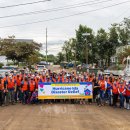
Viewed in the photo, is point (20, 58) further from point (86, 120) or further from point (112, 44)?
point (86, 120)

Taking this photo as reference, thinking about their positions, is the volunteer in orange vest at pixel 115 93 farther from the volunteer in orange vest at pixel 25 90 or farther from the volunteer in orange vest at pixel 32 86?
the volunteer in orange vest at pixel 25 90

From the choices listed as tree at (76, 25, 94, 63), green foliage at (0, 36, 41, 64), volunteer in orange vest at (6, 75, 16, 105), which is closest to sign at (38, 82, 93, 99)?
volunteer in orange vest at (6, 75, 16, 105)

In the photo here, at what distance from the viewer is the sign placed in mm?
21375

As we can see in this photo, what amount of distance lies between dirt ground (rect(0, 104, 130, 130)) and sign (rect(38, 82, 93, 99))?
46.8 inches

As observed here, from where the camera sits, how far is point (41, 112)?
17297mm

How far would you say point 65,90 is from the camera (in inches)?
851

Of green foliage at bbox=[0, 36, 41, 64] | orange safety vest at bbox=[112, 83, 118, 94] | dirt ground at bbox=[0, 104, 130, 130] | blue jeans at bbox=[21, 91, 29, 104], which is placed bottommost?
dirt ground at bbox=[0, 104, 130, 130]

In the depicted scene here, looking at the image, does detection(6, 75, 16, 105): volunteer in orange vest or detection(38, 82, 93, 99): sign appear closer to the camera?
detection(6, 75, 16, 105): volunteer in orange vest

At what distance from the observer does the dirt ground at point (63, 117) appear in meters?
13.4

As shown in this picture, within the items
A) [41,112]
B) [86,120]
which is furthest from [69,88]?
[86,120]

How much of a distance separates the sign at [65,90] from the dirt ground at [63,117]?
1188 millimetres

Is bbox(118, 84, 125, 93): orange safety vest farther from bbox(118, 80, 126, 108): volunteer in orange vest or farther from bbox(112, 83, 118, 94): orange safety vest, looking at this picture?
bbox(112, 83, 118, 94): orange safety vest

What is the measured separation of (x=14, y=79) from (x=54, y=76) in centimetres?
311

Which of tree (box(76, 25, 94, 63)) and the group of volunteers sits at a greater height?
tree (box(76, 25, 94, 63))
